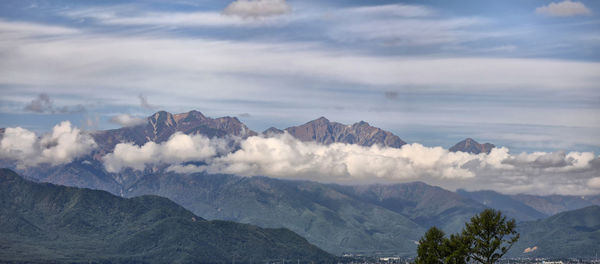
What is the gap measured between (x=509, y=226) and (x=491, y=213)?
526cm

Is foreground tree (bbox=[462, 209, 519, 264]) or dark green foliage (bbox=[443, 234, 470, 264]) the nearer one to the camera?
foreground tree (bbox=[462, 209, 519, 264])

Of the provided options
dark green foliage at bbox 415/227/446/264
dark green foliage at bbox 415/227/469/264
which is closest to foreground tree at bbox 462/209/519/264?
dark green foliage at bbox 415/227/469/264

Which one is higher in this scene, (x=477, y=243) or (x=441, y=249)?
(x=477, y=243)

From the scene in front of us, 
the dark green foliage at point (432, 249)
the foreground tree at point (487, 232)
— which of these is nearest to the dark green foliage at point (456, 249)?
the foreground tree at point (487, 232)

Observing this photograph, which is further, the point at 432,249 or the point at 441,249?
the point at 432,249

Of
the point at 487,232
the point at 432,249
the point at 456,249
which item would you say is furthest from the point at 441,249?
the point at 487,232

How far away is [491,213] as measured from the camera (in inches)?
6973

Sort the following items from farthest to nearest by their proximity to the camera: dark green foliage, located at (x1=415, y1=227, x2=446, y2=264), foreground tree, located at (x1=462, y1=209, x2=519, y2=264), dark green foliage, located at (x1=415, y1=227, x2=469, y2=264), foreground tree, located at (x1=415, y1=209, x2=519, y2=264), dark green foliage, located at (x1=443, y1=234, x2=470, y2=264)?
dark green foliage, located at (x1=415, y1=227, x2=446, y2=264)
dark green foliage, located at (x1=415, y1=227, x2=469, y2=264)
dark green foliage, located at (x1=443, y1=234, x2=470, y2=264)
foreground tree, located at (x1=462, y1=209, x2=519, y2=264)
foreground tree, located at (x1=415, y1=209, x2=519, y2=264)

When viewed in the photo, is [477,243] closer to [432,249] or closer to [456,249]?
[456,249]

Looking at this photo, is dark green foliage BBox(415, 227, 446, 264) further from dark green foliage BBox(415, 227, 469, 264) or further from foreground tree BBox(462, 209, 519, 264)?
foreground tree BBox(462, 209, 519, 264)

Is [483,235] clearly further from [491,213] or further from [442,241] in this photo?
[442,241]

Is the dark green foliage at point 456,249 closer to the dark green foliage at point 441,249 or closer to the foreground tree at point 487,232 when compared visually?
the dark green foliage at point 441,249

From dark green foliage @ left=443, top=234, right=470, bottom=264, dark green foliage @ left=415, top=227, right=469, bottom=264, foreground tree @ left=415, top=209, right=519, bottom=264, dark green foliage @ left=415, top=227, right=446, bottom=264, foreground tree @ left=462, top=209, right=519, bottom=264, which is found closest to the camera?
foreground tree @ left=415, top=209, right=519, bottom=264

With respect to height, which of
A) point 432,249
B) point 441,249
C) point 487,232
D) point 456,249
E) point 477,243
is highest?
point 487,232
